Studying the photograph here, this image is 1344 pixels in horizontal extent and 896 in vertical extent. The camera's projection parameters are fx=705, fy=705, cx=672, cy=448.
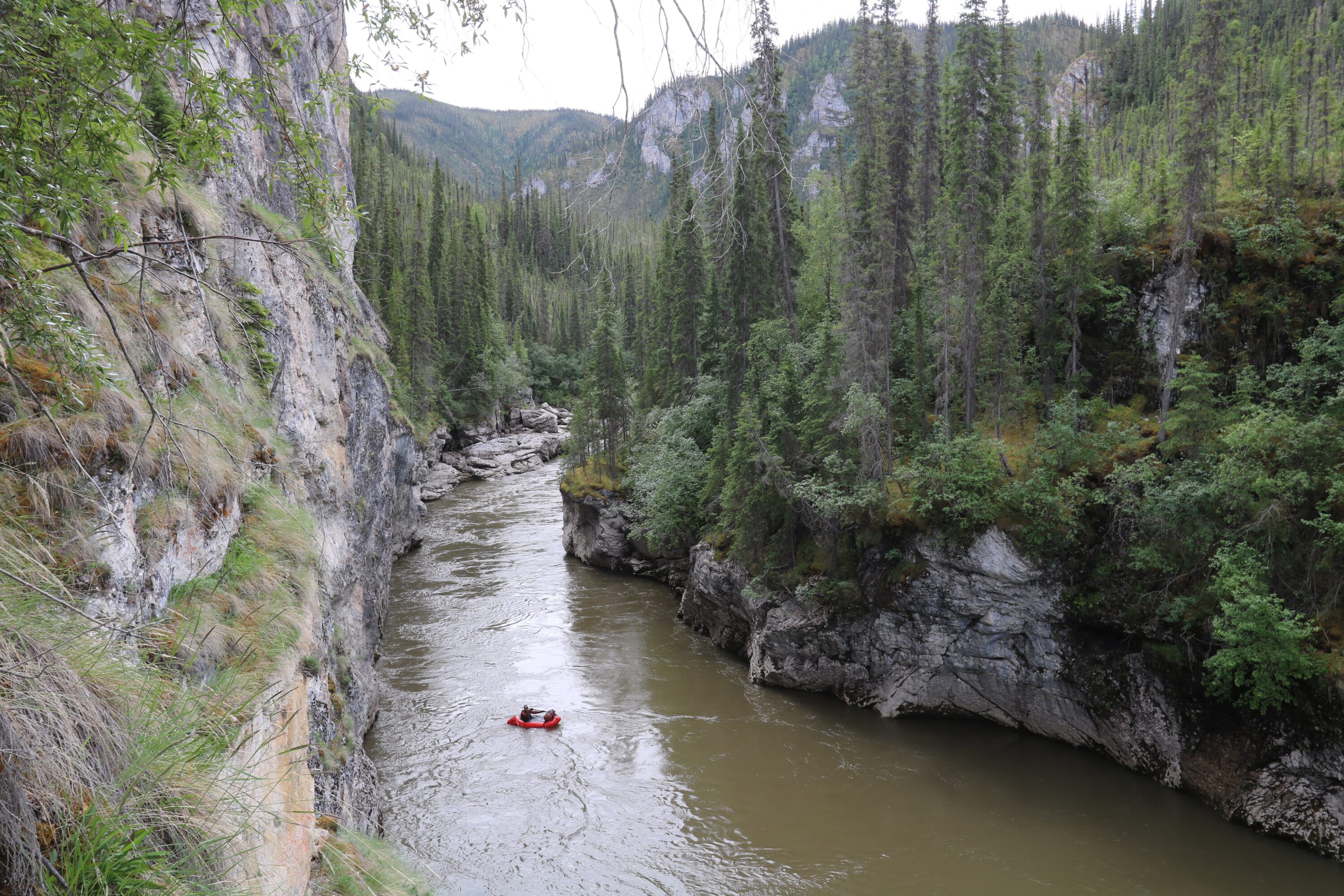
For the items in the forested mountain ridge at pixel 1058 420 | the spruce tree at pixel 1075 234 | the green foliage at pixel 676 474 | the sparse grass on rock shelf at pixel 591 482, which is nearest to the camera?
the forested mountain ridge at pixel 1058 420

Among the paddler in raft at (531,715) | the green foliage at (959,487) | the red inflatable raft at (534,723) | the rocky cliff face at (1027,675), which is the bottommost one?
the red inflatable raft at (534,723)

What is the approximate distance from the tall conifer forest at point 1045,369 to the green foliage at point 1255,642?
2.5 inches

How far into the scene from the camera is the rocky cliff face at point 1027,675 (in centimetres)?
1416

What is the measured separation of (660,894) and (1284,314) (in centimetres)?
2148

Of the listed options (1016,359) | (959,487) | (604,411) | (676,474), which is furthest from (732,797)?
(604,411)

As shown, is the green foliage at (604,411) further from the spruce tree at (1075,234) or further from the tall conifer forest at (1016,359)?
the spruce tree at (1075,234)

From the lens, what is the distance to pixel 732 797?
16234 millimetres

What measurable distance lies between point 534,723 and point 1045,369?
19.3 meters

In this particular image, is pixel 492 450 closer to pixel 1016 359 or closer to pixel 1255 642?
pixel 1016 359

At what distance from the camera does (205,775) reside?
3.59 meters

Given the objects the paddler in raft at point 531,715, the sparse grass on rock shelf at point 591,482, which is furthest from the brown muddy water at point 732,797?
the sparse grass on rock shelf at point 591,482

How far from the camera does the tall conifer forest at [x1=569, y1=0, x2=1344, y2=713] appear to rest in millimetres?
15664

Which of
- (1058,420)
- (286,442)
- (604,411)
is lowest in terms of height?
(604,411)

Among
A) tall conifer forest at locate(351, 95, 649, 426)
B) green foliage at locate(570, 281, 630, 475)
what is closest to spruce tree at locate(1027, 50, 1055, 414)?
tall conifer forest at locate(351, 95, 649, 426)
